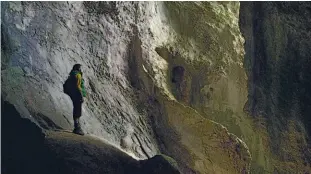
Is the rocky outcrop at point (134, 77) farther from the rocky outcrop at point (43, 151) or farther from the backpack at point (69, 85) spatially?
the backpack at point (69, 85)

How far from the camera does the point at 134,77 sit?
12.1m

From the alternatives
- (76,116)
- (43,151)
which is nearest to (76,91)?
(76,116)

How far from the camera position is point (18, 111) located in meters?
10.6

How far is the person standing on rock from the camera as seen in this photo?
426 inches

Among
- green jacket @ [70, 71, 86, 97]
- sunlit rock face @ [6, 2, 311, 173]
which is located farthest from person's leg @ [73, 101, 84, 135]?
→ green jacket @ [70, 71, 86, 97]

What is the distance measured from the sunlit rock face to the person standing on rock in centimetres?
18

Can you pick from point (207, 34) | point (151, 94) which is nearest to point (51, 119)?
point (151, 94)

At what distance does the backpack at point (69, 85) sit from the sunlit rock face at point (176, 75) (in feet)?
0.82

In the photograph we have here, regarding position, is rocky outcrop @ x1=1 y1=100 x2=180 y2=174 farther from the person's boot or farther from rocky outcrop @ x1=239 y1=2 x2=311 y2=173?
rocky outcrop @ x1=239 y1=2 x2=311 y2=173

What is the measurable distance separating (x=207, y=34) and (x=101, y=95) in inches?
100

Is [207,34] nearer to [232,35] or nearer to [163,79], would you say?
[232,35]

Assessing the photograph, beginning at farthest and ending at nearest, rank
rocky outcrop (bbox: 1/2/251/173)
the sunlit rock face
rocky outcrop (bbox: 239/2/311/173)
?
rocky outcrop (bbox: 239/2/311/173) → the sunlit rock face → rocky outcrop (bbox: 1/2/251/173)

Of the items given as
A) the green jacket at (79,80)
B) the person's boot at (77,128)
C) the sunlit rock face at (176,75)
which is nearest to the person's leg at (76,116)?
the person's boot at (77,128)

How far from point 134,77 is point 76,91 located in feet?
5.01
